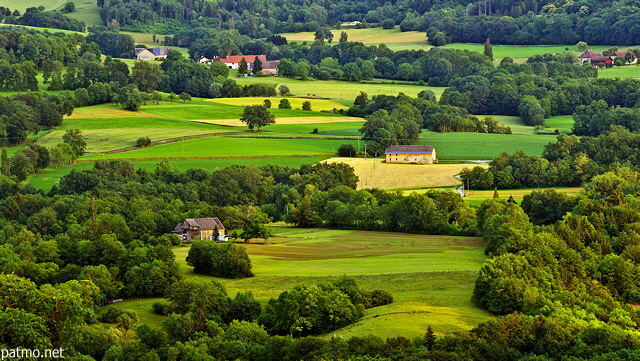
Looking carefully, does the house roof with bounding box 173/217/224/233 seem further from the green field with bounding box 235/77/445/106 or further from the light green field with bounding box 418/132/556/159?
the green field with bounding box 235/77/445/106

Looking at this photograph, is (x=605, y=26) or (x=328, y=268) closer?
(x=328, y=268)

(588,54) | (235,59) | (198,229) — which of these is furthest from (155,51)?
(198,229)

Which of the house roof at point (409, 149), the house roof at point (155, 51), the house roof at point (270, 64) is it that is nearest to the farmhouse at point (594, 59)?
the house roof at point (270, 64)

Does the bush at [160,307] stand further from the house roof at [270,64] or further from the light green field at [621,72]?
the house roof at [270,64]

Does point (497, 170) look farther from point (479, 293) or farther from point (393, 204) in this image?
point (479, 293)

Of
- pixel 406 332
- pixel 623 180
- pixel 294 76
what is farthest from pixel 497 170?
pixel 294 76

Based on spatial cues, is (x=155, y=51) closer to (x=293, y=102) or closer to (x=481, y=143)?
(x=293, y=102)

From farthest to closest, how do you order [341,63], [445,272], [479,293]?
[341,63] < [445,272] < [479,293]
